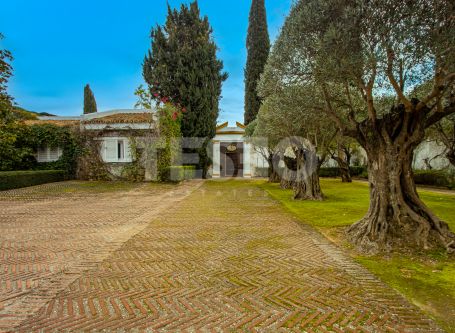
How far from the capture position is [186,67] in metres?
21.6

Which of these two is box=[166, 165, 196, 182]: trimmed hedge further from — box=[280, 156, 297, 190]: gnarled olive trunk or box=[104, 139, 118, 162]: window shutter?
box=[280, 156, 297, 190]: gnarled olive trunk

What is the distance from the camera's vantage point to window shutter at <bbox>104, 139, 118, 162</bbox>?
1905 centimetres

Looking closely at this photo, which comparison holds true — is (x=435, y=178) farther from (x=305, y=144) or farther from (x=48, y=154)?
(x=48, y=154)

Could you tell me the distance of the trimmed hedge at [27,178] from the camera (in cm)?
1427

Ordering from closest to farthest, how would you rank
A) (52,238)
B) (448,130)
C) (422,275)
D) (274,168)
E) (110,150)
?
(422,275), (52,238), (448,130), (110,150), (274,168)

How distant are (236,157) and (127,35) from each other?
14620 millimetres

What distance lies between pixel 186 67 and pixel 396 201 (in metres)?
19.3

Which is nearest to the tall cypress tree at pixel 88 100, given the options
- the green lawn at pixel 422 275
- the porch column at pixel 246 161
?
the porch column at pixel 246 161

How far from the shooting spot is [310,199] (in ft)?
39.7

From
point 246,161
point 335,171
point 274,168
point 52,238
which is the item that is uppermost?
point 246,161

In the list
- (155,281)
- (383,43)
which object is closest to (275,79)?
(383,43)

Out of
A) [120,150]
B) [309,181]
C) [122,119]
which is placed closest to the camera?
[309,181]

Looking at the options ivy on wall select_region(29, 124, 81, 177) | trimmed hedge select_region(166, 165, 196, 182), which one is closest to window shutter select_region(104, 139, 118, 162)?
ivy on wall select_region(29, 124, 81, 177)

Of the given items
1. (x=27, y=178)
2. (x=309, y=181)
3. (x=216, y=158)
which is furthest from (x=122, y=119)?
(x=309, y=181)
